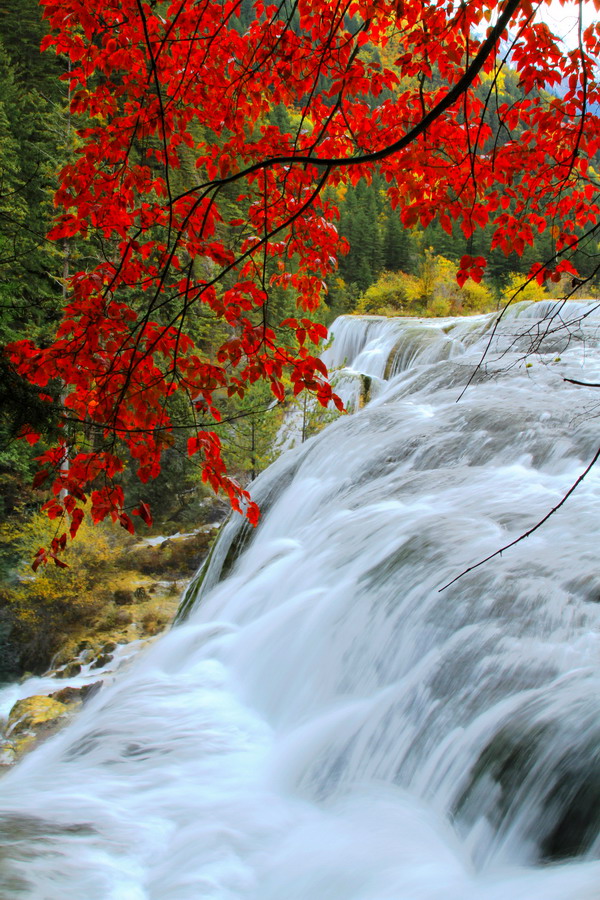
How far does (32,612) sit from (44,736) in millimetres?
4673

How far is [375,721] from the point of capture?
11.1 ft

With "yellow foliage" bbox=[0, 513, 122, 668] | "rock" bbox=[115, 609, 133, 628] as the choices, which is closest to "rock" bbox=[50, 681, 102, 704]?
"yellow foliage" bbox=[0, 513, 122, 668]

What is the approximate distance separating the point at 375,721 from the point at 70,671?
29.6 ft

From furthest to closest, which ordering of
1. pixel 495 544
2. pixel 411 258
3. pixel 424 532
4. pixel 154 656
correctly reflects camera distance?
1. pixel 411 258
2. pixel 154 656
3. pixel 424 532
4. pixel 495 544

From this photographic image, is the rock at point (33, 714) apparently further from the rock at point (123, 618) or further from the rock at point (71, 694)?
the rock at point (123, 618)

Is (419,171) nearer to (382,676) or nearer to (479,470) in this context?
(382,676)

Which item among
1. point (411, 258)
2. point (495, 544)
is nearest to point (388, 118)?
point (495, 544)

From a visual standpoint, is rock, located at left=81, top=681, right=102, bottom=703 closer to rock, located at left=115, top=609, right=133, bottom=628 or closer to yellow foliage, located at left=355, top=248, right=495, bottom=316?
rock, located at left=115, top=609, right=133, bottom=628

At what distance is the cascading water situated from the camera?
2.46 meters

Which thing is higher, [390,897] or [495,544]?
[495,544]

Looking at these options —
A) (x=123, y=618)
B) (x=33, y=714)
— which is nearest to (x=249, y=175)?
(x=33, y=714)

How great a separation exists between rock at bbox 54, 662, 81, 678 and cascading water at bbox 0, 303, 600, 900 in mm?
5310

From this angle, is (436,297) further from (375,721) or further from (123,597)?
(375,721)

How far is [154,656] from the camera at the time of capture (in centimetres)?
614
